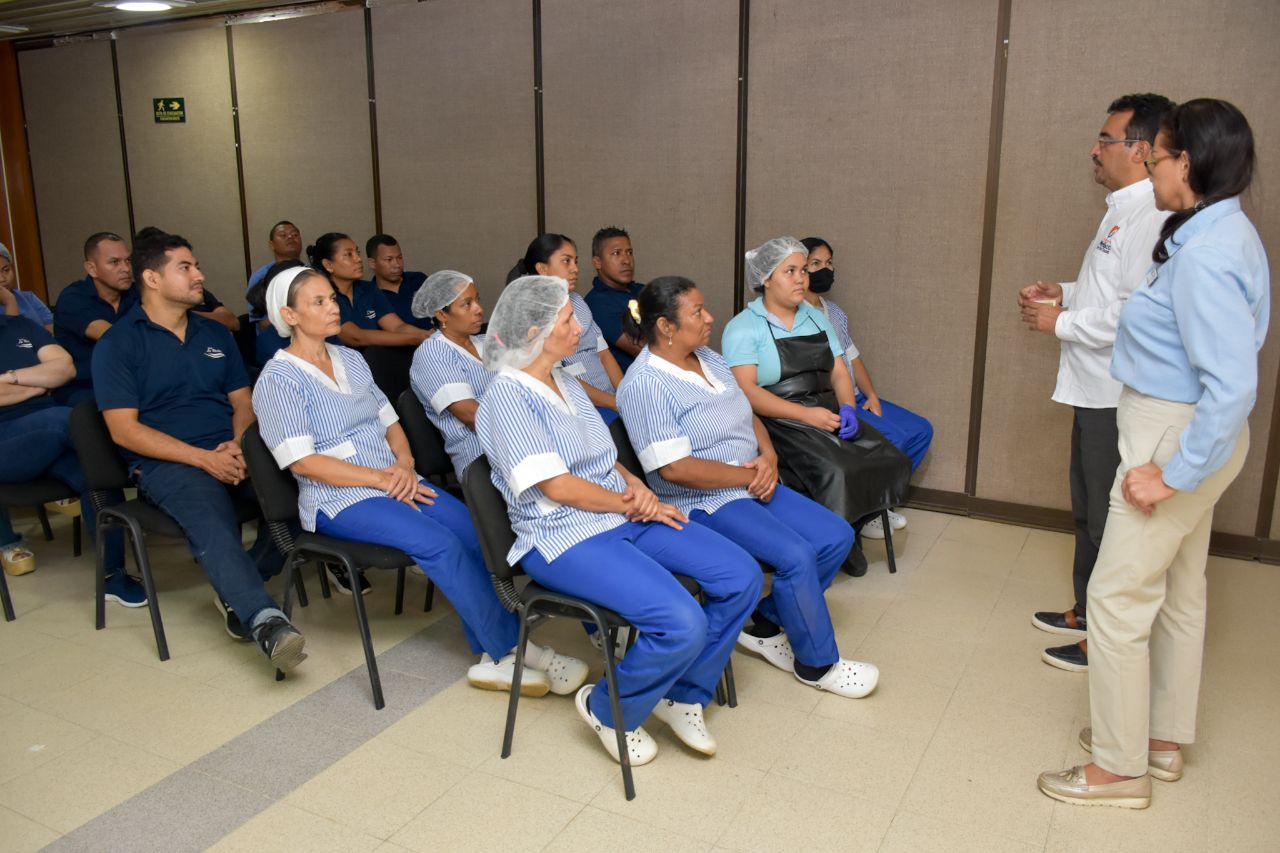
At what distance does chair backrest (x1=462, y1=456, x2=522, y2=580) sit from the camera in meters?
2.54

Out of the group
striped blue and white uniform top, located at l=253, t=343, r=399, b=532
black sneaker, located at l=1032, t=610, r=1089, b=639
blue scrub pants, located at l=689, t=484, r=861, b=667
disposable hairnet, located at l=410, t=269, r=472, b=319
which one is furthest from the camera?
disposable hairnet, located at l=410, t=269, r=472, b=319

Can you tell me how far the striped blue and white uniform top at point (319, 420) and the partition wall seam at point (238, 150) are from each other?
12.4 feet

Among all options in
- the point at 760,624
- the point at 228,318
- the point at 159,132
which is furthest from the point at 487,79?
the point at 760,624

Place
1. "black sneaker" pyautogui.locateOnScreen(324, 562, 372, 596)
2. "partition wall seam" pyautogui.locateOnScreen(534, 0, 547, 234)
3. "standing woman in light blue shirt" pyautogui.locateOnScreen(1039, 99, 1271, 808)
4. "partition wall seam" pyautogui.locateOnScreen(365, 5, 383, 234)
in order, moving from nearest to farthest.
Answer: "standing woman in light blue shirt" pyautogui.locateOnScreen(1039, 99, 1271, 808) → "black sneaker" pyautogui.locateOnScreen(324, 562, 372, 596) → "partition wall seam" pyautogui.locateOnScreen(534, 0, 547, 234) → "partition wall seam" pyautogui.locateOnScreen(365, 5, 383, 234)

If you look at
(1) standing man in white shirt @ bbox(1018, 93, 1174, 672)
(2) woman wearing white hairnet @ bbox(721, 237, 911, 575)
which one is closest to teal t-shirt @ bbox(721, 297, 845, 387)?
(2) woman wearing white hairnet @ bbox(721, 237, 911, 575)

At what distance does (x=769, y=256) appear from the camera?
11.9ft

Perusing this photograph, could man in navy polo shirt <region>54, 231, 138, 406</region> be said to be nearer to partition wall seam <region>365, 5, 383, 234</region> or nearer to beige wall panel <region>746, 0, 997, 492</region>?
partition wall seam <region>365, 5, 383, 234</region>

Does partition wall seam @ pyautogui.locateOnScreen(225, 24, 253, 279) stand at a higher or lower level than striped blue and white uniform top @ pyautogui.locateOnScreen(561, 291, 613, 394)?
higher

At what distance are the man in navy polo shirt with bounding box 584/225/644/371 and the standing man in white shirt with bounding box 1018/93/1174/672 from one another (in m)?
2.06

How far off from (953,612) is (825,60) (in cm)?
264

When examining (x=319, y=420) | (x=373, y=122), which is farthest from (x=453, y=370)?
(x=373, y=122)

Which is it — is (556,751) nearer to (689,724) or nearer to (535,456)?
(689,724)

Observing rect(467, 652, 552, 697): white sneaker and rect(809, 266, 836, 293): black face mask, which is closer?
rect(467, 652, 552, 697): white sneaker

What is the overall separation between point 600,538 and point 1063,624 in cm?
182
